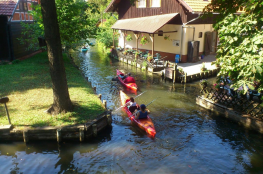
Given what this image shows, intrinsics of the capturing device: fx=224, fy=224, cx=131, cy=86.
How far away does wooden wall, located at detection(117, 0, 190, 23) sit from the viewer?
21859 millimetres

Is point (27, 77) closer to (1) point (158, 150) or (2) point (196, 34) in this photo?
(1) point (158, 150)

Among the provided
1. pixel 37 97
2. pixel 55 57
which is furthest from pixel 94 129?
pixel 37 97

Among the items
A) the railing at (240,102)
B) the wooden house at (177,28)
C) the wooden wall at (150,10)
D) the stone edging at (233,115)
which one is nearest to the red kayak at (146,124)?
Answer: the stone edging at (233,115)

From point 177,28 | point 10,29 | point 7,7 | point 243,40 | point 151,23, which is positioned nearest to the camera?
point 243,40

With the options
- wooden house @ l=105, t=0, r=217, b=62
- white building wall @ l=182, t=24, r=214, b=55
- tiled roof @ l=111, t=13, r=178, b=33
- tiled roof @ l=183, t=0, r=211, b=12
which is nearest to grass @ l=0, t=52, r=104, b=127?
tiled roof @ l=111, t=13, r=178, b=33

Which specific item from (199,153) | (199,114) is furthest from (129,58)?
(199,153)

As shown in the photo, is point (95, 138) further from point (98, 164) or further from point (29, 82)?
point (29, 82)

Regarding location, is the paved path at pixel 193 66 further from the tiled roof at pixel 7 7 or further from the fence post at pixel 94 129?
the tiled roof at pixel 7 7

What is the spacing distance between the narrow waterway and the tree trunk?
6.01 ft

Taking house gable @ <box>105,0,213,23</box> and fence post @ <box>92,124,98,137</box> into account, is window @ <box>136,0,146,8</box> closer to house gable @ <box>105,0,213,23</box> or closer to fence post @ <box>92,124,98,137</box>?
house gable @ <box>105,0,213,23</box>

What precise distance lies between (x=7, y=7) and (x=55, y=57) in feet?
41.1

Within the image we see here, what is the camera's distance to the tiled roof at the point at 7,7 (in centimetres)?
1790

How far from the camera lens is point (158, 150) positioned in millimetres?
8930

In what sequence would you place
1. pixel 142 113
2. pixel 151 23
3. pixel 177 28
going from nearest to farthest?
pixel 142 113
pixel 177 28
pixel 151 23
